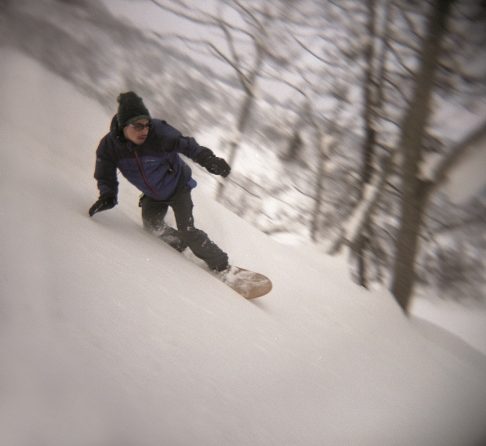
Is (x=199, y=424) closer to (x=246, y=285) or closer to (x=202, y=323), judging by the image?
(x=202, y=323)

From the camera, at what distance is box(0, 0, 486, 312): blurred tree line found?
6.74 ft

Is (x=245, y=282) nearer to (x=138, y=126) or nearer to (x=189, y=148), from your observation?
(x=189, y=148)

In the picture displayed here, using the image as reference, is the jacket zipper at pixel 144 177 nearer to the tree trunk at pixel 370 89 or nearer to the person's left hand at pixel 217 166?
the person's left hand at pixel 217 166

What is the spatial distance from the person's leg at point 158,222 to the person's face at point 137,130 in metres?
0.37

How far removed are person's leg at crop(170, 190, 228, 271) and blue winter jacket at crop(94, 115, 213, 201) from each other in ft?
0.47

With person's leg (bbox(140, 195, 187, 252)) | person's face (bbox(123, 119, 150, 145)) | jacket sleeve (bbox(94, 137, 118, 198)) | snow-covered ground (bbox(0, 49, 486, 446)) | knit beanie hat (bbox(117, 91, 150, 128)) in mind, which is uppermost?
knit beanie hat (bbox(117, 91, 150, 128))

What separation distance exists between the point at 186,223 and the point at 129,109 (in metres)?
0.56

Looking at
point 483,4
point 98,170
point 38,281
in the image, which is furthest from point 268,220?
point 38,281

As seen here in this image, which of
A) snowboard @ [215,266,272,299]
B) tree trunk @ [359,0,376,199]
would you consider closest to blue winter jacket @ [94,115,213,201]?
snowboard @ [215,266,272,299]

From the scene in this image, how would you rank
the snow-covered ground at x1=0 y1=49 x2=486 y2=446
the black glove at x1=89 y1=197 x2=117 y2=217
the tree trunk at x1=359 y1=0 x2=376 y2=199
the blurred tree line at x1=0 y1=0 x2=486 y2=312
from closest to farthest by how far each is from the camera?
the snow-covered ground at x1=0 y1=49 x2=486 y2=446 → the black glove at x1=89 y1=197 x2=117 y2=217 → the blurred tree line at x1=0 y1=0 x2=486 y2=312 → the tree trunk at x1=359 y1=0 x2=376 y2=199

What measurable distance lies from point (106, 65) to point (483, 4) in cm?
332

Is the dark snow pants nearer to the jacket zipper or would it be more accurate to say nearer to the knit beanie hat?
the jacket zipper

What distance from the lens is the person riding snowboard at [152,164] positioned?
3.60 ft

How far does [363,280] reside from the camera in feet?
9.36
